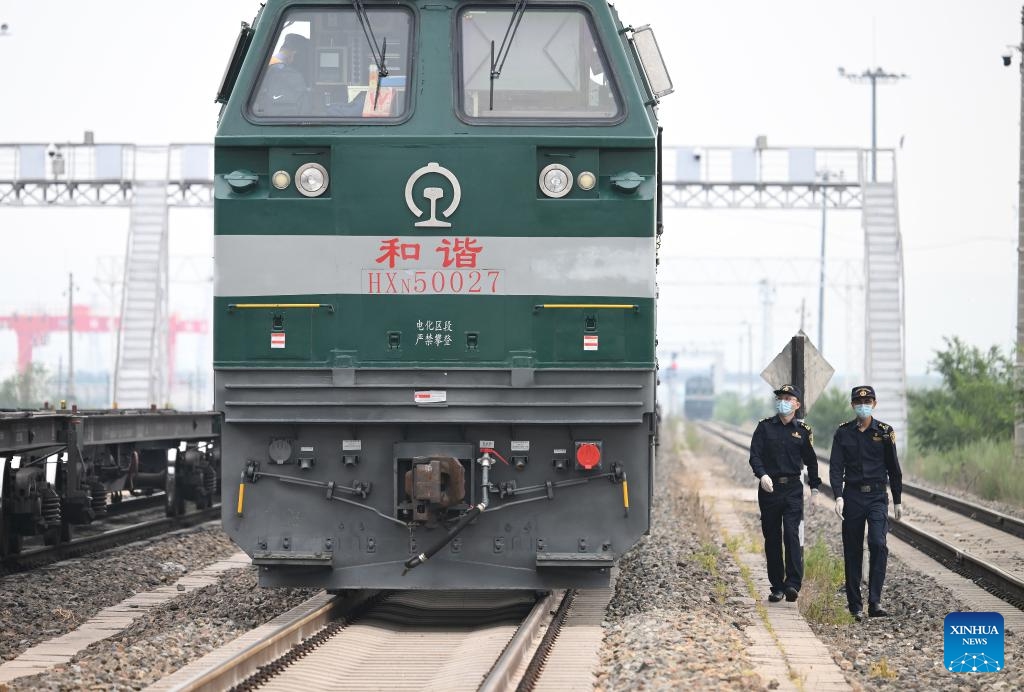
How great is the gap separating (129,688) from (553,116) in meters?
4.60

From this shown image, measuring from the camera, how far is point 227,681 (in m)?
8.46

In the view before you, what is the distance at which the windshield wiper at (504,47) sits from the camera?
1031 cm

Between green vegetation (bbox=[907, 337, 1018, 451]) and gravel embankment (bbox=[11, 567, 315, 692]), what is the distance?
2570cm

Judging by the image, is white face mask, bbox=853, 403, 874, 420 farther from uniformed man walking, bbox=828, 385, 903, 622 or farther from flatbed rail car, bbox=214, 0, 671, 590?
flatbed rail car, bbox=214, 0, 671, 590

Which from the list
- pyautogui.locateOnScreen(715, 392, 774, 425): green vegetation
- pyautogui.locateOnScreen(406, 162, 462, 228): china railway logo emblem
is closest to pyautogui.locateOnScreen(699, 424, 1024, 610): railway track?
pyautogui.locateOnScreen(406, 162, 462, 228): china railway logo emblem

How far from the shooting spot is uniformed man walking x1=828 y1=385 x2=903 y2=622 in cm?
1148

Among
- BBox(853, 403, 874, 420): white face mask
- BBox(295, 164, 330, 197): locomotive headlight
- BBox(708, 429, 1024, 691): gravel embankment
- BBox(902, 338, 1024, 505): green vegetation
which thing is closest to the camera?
BBox(708, 429, 1024, 691): gravel embankment

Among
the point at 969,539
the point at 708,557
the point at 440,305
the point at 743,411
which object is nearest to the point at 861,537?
the point at 708,557

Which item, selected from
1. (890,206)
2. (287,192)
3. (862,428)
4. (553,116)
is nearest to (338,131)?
(287,192)

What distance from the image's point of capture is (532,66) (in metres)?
10.4

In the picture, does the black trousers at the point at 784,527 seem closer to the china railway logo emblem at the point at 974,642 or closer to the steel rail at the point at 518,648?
the steel rail at the point at 518,648

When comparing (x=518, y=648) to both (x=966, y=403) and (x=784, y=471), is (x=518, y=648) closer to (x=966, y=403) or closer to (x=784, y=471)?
(x=784, y=471)

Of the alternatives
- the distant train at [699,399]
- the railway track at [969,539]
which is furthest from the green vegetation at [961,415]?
the distant train at [699,399]

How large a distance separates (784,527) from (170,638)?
494 cm
